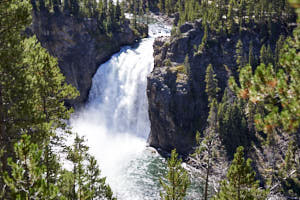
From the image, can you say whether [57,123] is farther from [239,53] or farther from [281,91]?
[239,53]

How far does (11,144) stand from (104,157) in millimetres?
36449

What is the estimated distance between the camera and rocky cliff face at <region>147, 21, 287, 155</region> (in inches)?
2103

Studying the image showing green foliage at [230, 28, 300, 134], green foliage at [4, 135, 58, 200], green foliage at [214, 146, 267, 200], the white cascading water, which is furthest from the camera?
the white cascading water

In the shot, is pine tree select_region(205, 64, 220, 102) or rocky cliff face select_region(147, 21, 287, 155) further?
pine tree select_region(205, 64, 220, 102)

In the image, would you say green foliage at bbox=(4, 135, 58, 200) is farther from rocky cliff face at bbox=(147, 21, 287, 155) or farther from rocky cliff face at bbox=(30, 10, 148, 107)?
rocky cliff face at bbox=(30, 10, 148, 107)

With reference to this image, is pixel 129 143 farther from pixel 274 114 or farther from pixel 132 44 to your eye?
pixel 274 114

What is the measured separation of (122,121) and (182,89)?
1620 centimetres

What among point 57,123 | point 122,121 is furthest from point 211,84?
point 57,123

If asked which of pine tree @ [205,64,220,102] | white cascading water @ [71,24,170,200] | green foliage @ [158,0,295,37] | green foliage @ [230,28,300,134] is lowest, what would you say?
white cascading water @ [71,24,170,200]

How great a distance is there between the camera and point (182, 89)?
53781 mm

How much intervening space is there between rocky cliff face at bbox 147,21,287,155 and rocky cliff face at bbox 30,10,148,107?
65.4 ft

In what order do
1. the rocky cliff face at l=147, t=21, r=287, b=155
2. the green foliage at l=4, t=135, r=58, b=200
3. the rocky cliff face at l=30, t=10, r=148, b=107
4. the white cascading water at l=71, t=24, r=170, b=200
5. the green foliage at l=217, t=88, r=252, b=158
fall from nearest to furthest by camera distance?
1. the green foliage at l=4, t=135, r=58, b=200
2. the white cascading water at l=71, t=24, r=170, b=200
3. the green foliage at l=217, t=88, r=252, b=158
4. the rocky cliff face at l=147, t=21, r=287, b=155
5. the rocky cliff face at l=30, t=10, r=148, b=107

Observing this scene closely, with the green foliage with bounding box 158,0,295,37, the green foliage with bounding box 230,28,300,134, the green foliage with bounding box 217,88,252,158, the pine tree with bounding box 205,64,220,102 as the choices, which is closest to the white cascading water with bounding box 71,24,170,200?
the green foliage with bounding box 217,88,252,158

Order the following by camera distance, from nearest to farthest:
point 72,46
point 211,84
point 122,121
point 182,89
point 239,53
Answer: point 182,89 → point 211,84 → point 239,53 → point 122,121 → point 72,46
